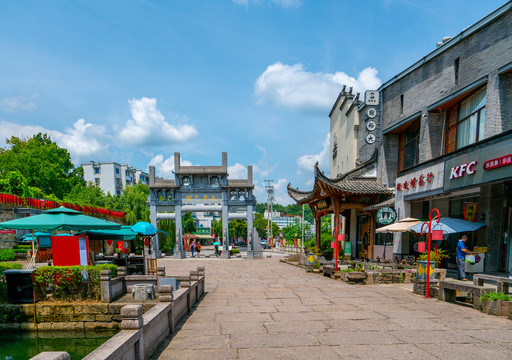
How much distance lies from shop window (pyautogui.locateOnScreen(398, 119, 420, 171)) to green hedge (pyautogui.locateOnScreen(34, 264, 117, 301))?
1473 cm

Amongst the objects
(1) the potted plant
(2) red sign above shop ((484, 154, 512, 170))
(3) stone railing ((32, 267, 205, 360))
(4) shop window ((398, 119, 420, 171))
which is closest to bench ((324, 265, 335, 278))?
(1) the potted plant

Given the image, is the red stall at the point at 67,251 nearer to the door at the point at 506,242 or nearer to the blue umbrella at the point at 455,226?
the blue umbrella at the point at 455,226

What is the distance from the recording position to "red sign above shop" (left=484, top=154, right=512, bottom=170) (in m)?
8.43

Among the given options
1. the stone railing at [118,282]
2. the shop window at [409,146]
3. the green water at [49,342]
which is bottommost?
the green water at [49,342]

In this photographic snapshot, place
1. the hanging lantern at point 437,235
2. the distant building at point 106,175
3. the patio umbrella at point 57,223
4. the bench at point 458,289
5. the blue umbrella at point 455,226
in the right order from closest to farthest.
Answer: the bench at point 458,289
the hanging lantern at point 437,235
the patio umbrella at point 57,223
the blue umbrella at point 455,226
the distant building at point 106,175

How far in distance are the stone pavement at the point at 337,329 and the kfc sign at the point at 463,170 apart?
4467 mm

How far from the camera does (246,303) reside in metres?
8.21

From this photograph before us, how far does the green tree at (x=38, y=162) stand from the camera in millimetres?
33062

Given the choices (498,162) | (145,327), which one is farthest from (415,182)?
(145,327)

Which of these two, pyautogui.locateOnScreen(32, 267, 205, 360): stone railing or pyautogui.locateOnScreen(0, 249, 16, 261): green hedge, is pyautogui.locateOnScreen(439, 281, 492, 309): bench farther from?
pyautogui.locateOnScreen(0, 249, 16, 261): green hedge

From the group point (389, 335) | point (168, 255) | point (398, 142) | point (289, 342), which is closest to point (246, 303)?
point (289, 342)

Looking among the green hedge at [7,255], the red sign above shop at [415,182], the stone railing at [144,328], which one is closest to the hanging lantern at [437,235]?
the red sign above shop at [415,182]

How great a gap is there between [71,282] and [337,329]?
24.5 ft

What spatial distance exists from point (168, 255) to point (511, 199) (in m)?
26.2
